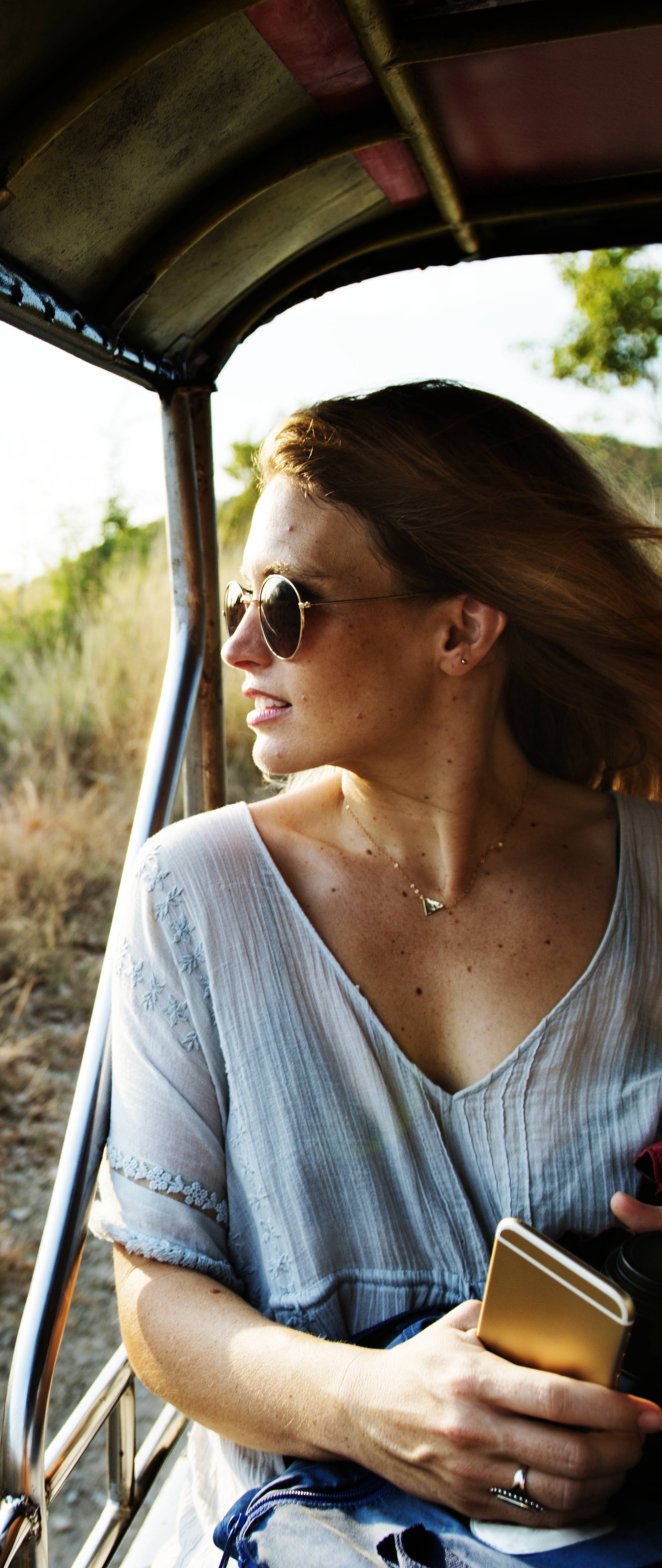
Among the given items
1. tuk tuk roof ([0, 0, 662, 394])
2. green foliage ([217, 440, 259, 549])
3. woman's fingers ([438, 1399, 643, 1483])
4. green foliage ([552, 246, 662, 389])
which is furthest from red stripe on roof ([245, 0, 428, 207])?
green foliage ([552, 246, 662, 389])

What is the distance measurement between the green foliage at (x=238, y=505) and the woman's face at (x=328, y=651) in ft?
17.2

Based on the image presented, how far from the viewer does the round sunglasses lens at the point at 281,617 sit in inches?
61.2

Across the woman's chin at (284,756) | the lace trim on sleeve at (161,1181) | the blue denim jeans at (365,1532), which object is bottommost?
the blue denim jeans at (365,1532)

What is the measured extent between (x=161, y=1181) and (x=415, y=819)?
0.66m

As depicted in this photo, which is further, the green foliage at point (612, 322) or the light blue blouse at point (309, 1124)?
the green foliage at point (612, 322)

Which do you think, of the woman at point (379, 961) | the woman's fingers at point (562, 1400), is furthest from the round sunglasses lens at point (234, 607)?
the woman's fingers at point (562, 1400)

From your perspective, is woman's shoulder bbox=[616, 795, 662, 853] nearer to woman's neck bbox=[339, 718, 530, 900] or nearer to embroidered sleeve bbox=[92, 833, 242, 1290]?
woman's neck bbox=[339, 718, 530, 900]

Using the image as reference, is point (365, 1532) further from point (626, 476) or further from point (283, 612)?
point (626, 476)

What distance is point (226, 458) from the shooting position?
712cm

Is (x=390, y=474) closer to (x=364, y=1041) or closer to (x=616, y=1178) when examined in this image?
(x=364, y=1041)

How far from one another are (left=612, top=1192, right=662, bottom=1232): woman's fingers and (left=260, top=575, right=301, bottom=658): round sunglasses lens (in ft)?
2.78

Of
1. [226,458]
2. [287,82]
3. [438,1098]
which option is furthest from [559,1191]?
[226,458]

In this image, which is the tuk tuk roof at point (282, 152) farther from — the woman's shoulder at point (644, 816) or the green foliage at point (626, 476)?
the woman's shoulder at point (644, 816)

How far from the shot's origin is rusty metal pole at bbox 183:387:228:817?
72.8 inches
